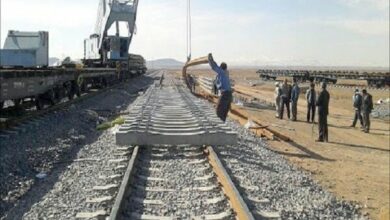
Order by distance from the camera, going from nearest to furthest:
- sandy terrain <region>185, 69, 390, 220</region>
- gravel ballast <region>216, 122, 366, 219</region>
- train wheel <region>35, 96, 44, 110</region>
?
gravel ballast <region>216, 122, 366, 219</region> → sandy terrain <region>185, 69, 390, 220</region> → train wheel <region>35, 96, 44, 110</region>

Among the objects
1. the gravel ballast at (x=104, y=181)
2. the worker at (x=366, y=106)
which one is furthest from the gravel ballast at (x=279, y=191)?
the worker at (x=366, y=106)

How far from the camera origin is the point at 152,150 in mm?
9859

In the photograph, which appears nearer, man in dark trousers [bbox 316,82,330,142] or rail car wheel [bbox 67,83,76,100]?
man in dark trousers [bbox 316,82,330,142]

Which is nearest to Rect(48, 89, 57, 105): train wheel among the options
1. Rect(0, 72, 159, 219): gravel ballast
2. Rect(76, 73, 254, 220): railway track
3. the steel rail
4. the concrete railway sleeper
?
Rect(0, 72, 159, 219): gravel ballast

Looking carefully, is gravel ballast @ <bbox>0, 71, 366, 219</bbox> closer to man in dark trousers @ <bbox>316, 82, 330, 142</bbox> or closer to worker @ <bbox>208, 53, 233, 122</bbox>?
worker @ <bbox>208, 53, 233, 122</bbox>

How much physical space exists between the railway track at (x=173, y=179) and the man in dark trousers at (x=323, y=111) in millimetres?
5585

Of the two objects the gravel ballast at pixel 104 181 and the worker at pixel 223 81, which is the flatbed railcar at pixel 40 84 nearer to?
the gravel ballast at pixel 104 181

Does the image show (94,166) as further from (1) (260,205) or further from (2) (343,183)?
(2) (343,183)

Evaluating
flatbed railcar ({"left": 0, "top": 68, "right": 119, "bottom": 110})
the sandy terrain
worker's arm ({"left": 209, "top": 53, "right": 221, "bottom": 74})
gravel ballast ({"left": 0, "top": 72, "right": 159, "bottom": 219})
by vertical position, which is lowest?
the sandy terrain

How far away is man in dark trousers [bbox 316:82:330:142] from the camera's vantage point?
16.5m

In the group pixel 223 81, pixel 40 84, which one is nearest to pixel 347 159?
pixel 223 81

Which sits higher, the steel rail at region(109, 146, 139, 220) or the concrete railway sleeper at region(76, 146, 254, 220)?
the steel rail at region(109, 146, 139, 220)

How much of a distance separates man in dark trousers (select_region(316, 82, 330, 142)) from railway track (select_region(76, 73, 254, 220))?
559cm

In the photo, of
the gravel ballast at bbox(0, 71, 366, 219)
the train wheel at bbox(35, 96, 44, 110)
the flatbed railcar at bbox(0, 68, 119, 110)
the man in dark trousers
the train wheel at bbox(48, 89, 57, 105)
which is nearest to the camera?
the gravel ballast at bbox(0, 71, 366, 219)
